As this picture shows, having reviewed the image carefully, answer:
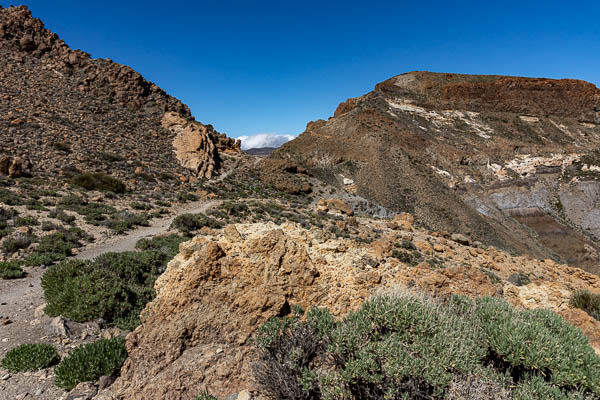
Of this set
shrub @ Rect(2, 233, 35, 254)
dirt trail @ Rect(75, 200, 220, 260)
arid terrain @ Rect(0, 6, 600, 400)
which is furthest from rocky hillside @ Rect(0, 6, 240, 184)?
shrub @ Rect(2, 233, 35, 254)

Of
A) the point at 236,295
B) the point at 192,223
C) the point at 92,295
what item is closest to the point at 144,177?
the point at 192,223

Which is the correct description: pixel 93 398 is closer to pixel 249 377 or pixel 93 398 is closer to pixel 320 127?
pixel 249 377

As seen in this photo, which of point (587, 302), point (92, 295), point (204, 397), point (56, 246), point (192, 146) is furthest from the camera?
point (192, 146)

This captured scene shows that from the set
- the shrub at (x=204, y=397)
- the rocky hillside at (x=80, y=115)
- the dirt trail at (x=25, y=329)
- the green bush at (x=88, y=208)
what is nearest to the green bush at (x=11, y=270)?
the dirt trail at (x=25, y=329)

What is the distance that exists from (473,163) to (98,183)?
40479 millimetres

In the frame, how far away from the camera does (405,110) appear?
45.1 m

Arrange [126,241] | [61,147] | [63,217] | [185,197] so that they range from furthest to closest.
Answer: [61,147], [185,197], [63,217], [126,241]

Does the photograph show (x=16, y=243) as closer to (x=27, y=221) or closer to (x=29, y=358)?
(x=27, y=221)

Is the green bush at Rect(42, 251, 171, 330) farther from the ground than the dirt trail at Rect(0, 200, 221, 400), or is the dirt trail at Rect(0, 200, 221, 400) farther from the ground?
the green bush at Rect(42, 251, 171, 330)

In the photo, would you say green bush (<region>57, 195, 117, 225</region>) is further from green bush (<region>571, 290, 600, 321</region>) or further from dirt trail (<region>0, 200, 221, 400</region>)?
green bush (<region>571, 290, 600, 321</region>)

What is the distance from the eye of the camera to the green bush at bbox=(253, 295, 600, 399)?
8.08 feet

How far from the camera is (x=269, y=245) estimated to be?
4547mm

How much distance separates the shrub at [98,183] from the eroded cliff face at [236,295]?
15532 millimetres

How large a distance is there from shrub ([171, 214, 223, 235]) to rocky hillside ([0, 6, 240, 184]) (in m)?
10.0
